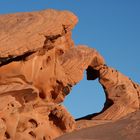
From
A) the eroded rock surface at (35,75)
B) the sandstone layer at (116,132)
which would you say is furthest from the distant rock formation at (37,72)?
the sandstone layer at (116,132)

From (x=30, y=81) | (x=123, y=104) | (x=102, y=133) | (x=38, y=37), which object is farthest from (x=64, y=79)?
(x=102, y=133)

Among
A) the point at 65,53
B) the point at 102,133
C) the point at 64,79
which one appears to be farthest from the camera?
the point at 65,53

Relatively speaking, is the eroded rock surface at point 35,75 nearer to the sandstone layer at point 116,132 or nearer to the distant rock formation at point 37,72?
the distant rock formation at point 37,72

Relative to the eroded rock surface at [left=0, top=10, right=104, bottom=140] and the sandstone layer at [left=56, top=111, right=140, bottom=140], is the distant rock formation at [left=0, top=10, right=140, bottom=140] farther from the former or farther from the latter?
the sandstone layer at [left=56, top=111, right=140, bottom=140]

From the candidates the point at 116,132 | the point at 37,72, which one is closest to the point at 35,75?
the point at 37,72

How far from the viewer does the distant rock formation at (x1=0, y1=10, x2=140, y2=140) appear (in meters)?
15.0

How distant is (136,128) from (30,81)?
666 cm

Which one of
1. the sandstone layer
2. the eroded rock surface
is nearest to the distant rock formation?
the eroded rock surface

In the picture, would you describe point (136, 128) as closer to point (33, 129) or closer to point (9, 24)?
point (33, 129)

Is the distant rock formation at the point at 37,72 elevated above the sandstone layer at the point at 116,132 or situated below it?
above

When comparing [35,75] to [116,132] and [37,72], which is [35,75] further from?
[116,132]

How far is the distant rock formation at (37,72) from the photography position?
15031 millimetres

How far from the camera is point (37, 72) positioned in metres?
17.1

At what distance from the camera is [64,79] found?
1828cm
